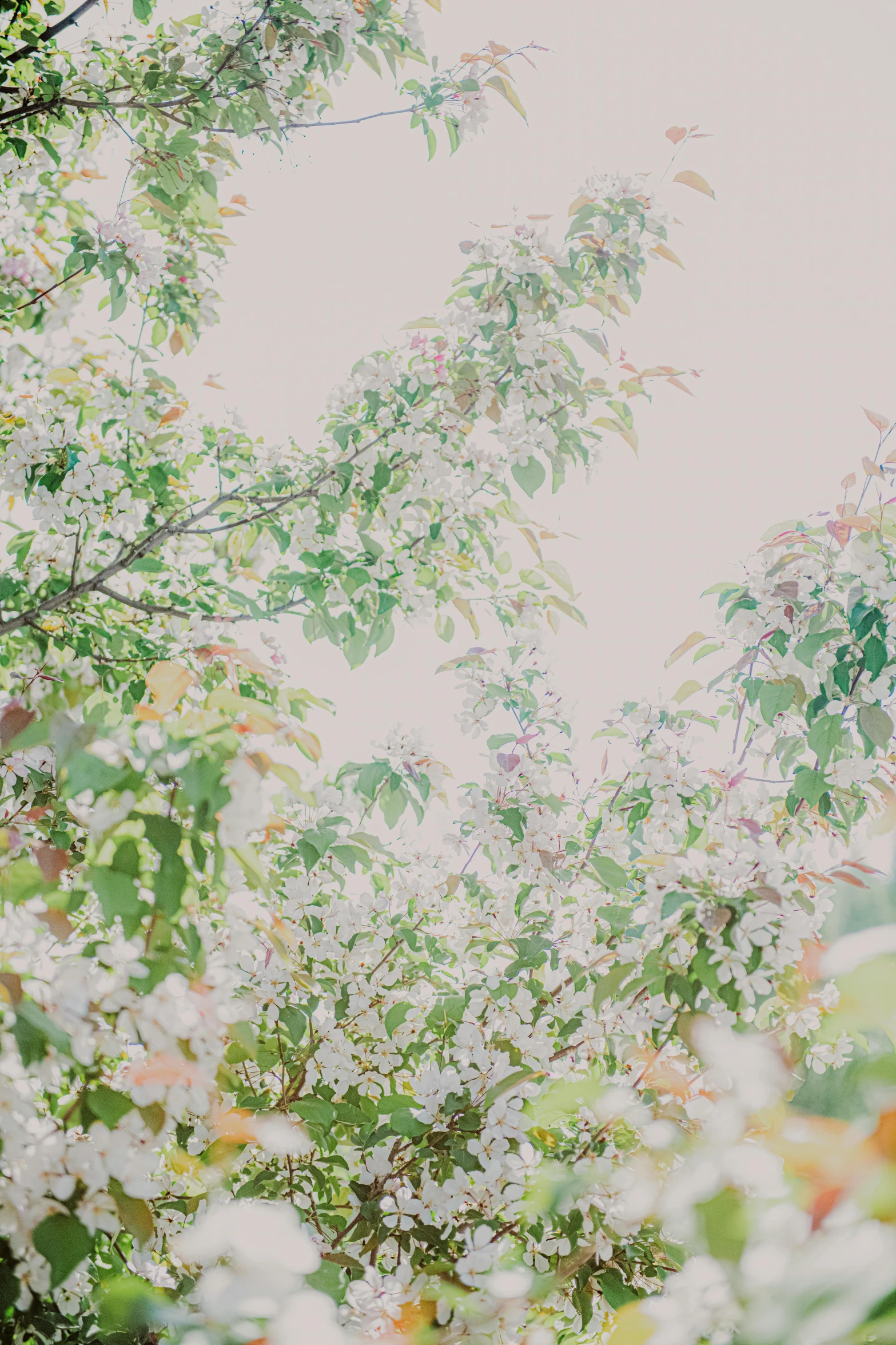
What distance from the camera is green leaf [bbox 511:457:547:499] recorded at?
6.16 feet

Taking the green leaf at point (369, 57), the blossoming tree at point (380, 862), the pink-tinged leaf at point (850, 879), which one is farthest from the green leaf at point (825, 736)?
the green leaf at point (369, 57)

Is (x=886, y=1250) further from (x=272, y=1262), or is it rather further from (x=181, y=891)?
(x=181, y=891)

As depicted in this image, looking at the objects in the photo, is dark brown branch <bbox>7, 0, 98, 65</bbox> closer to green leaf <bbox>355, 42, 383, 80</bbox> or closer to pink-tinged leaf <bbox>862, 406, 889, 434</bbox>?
green leaf <bbox>355, 42, 383, 80</bbox>

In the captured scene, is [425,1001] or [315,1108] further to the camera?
[425,1001]

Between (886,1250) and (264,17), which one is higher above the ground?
(264,17)

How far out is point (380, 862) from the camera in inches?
81.0

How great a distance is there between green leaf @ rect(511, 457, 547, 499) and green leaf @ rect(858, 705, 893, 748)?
880 millimetres

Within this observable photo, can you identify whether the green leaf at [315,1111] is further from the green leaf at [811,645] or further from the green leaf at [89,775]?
the green leaf at [811,645]

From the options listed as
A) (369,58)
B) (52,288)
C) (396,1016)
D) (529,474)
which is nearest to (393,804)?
(396,1016)

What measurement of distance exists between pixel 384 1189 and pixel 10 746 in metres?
1.07

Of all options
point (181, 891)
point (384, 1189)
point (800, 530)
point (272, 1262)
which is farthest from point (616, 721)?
point (272, 1262)

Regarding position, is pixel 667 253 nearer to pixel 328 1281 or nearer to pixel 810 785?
pixel 810 785

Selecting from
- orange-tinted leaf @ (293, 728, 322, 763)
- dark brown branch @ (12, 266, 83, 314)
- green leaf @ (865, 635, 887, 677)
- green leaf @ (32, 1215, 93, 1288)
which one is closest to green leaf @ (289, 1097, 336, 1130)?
orange-tinted leaf @ (293, 728, 322, 763)

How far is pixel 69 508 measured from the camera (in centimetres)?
170
